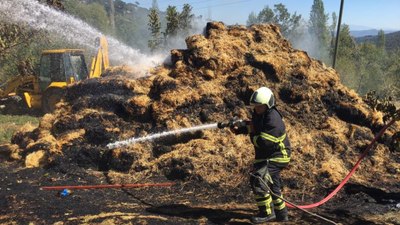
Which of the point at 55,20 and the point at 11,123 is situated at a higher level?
the point at 55,20

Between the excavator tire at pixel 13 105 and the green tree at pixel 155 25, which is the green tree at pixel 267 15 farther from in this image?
the excavator tire at pixel 13 105

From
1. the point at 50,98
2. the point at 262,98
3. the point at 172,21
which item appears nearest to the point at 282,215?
the point at 262,98

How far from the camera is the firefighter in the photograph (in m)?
4.73

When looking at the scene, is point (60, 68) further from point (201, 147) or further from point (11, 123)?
point (201, 147)

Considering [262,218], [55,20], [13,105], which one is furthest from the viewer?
[55,20]

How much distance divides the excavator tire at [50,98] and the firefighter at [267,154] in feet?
34.4

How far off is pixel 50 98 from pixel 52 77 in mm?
763

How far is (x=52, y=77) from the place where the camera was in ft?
46.3

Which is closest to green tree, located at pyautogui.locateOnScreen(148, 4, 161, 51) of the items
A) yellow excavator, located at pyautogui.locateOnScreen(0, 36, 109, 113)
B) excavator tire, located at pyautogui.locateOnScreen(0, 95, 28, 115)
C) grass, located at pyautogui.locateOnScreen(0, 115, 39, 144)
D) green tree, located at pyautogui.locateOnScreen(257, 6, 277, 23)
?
yellow excavator, located at pyautogui.locateOnScreen(0, 36, 109, 113)

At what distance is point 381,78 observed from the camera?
31.1m

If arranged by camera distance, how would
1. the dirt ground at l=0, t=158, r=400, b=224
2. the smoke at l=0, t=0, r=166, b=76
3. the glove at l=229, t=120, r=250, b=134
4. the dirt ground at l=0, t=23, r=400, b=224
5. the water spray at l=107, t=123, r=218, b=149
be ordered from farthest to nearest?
the smoke at l=0, t=0, r=166, b=76
the water spray at l=107, t=123, r=218, b=149
the dirt ground at l=0, t=23, r=400, b=224
the glove at l=229, t=120, r=250, b=134
the dirt ground at l=0, t=158, r=400, b=224

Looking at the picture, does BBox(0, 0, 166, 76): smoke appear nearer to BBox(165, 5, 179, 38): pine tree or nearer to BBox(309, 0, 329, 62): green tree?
BBox(165, 5, 179, 38): pine tree

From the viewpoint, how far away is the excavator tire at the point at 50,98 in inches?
544

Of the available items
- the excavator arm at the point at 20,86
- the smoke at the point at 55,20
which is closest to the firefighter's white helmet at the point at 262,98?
the smoke at the point at 55,20
